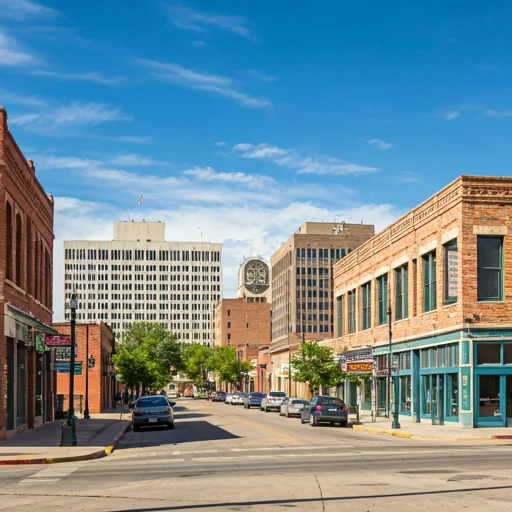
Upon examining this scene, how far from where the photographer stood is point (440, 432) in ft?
123

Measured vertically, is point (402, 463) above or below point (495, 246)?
below

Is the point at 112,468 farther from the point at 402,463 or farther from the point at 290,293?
the point at 290,293

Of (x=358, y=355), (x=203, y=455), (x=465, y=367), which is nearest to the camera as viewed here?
(x=203, y=455)

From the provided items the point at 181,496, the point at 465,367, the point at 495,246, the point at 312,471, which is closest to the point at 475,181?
the point at 495,246

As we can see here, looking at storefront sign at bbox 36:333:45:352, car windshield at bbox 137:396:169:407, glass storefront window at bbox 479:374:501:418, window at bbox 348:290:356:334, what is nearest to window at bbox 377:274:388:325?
window at bbox 348:290:356:334

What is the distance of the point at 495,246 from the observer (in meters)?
41.1

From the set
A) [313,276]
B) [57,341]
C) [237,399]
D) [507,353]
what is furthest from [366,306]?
[313,276]

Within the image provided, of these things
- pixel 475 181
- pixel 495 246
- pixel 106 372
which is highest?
pixel 475 181

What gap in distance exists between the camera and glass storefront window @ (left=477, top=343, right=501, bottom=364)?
1581 inches

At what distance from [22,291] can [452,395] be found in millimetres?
19951

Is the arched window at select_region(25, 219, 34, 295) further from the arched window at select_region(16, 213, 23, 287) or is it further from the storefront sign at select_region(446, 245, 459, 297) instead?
the storefront sign at select_region(446, 245, 459, 297)

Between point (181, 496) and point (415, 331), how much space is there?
33.2 m

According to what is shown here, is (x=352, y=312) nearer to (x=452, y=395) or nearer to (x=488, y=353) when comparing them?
(x=452, y=395)

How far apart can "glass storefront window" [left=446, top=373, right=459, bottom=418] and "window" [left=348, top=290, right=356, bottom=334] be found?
22.7 meters
